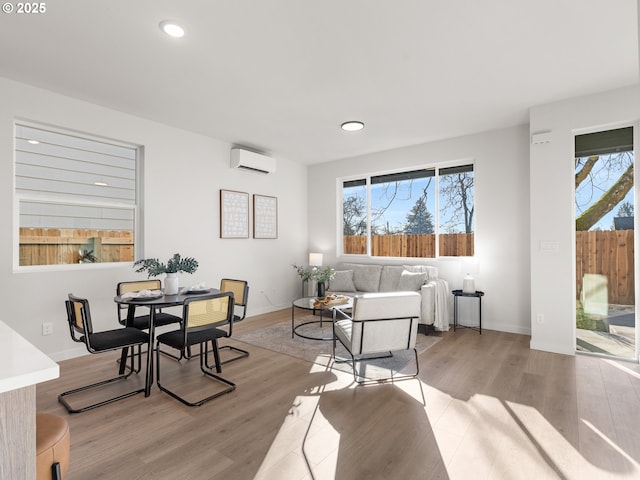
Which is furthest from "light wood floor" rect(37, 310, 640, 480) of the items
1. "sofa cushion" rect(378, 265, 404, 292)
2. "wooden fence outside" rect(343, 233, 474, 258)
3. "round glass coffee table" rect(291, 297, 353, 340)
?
"wooden fence outside" rect(343, 233, 474, 258)

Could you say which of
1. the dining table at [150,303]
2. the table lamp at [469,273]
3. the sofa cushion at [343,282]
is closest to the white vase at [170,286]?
the dining table at [150,303]

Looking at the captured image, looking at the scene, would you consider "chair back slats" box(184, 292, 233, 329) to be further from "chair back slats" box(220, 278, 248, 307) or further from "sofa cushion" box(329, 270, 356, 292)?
"sofa cushion" box(329, 270, 356, 292)

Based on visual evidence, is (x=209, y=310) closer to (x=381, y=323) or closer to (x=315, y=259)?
(x=381, y=323)

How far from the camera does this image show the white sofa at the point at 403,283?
4488 mm

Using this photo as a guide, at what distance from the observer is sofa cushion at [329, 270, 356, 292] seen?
5578 mm

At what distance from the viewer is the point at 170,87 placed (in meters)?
3.40

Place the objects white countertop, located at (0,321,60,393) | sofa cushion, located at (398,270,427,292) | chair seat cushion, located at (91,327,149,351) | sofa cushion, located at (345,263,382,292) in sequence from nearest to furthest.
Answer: white countertop, located at (0,321,60,393) → chair seat cushion, located at (91,327,149,351) → sofa cushion, located at (398,270,427,292) → sofa cushion, located at (345,263,382,292)

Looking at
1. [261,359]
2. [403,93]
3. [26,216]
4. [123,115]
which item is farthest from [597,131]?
[26,216]

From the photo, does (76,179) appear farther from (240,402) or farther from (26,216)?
(240,402)

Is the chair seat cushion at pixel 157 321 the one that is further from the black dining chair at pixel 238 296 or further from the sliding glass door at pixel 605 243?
the sliding glass door at pixel 605 243

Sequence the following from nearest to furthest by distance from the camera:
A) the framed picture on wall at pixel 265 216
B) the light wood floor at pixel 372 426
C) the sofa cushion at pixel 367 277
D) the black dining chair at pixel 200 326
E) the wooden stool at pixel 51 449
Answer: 1. the wooden stool at pixel 51 449
2. the light wood floor at pixel 372 426
3. the black dining chair at pixel 200 326
4. the sofa cushion at pixel 367 277
5. the framed picture on wall at pixel 265 216

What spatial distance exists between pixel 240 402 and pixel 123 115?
3.52 meters

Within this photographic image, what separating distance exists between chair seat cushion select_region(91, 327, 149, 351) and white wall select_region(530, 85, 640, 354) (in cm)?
407

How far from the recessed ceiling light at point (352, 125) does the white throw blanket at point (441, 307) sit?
2315 millimetres
